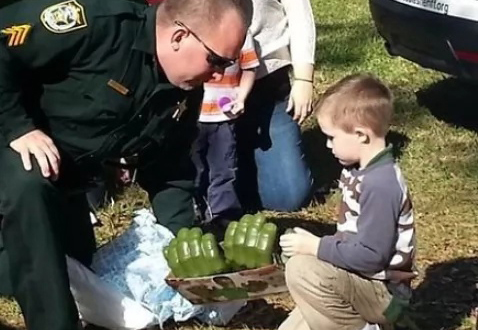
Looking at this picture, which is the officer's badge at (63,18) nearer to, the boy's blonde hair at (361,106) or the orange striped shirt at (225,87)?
the boy's blonde hair at (361,106)

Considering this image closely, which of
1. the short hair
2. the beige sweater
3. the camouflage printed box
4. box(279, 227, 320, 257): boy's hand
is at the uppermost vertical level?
the short hair

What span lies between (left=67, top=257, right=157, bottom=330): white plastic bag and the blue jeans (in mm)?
1301

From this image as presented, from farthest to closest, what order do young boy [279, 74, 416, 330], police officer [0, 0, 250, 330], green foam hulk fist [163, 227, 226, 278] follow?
green foam hulk fist [163, 227, 226, 278], police officer [0, 0, 250, 330], young boy [279, 74, 416, 330]

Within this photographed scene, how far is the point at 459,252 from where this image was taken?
452 cm

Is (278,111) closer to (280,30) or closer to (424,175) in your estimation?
(280,30)

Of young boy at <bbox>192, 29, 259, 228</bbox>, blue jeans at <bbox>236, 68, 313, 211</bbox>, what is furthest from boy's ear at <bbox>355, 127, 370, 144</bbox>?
blue jeans at <bbox>236, 68, 313, 211</bbox>

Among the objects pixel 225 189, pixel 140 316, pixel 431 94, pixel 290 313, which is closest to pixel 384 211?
pixel 290 313

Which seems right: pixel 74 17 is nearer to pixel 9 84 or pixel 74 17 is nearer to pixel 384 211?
pixel 9 84

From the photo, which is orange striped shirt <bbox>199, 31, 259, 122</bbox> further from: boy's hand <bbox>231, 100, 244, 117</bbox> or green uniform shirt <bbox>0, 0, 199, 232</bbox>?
green uniform shirt <bbox>0, 0, 199, 232</bbox>

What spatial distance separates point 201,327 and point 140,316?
0.76ft

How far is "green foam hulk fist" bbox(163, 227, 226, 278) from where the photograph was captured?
11.9 feet

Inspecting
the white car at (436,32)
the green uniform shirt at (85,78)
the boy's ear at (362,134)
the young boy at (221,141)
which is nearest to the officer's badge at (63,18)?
the green uniform shirt at (85,78)

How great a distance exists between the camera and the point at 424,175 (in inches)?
207

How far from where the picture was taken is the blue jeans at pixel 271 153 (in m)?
5.04
